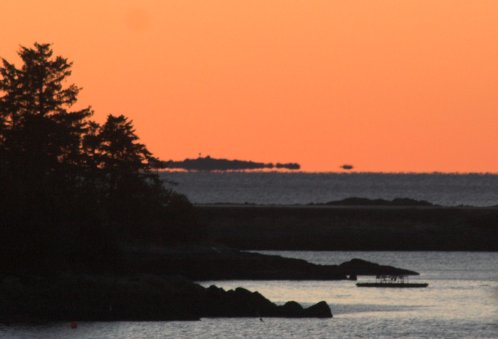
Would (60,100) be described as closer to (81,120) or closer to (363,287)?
(81,120)

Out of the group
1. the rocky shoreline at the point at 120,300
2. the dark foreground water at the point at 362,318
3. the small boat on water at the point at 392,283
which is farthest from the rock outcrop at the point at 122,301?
the small boat on water at the point at 392,283

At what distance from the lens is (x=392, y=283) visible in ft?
378

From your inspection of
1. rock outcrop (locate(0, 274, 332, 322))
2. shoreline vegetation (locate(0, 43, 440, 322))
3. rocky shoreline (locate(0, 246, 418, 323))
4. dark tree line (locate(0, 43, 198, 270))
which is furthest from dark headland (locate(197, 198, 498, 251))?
rock outcrop (locate(0, 274, 332, 322))

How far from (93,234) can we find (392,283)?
23796mm

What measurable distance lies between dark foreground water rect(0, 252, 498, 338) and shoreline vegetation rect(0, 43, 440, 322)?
2007 millimetres

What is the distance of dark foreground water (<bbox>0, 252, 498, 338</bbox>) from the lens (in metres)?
84.2

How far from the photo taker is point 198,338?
8162 centimetres

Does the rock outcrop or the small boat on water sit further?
the small boat on water

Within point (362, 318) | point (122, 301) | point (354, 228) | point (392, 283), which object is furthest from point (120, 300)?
point (354, 228)

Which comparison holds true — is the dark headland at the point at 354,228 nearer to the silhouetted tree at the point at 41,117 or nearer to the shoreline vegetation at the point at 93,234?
the shoreline vegetation at the point at 93,234

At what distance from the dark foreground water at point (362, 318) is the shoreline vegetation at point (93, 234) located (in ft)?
6.58

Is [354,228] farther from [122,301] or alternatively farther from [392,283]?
[122,301]

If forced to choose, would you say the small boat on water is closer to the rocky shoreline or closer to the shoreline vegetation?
the shoreline vegetation

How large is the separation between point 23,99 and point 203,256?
20.7 meters
